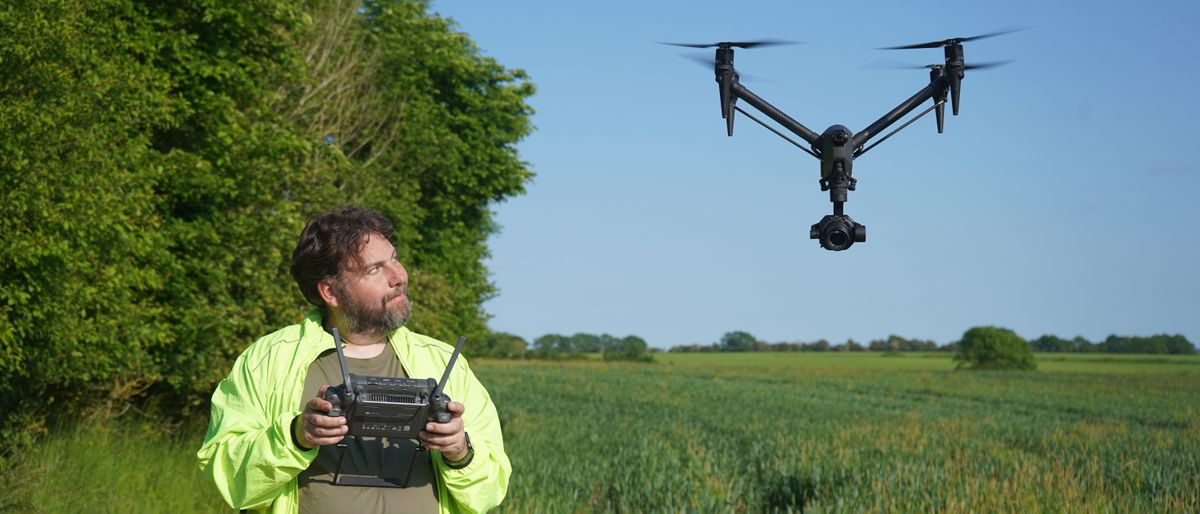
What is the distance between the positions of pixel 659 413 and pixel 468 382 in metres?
26.7

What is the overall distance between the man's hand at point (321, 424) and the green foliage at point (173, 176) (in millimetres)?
9222

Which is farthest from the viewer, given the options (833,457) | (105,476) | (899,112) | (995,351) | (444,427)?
(995,351)

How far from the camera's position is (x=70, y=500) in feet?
33.7

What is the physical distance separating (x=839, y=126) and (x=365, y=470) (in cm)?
190

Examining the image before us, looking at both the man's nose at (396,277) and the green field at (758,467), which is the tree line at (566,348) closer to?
the green field at (758,467)

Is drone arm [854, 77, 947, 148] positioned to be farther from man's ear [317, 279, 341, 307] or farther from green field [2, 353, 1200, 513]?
green field [2, 353, 1200, 513]

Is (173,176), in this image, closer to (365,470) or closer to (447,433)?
(365,470)

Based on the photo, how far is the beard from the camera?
3.59m

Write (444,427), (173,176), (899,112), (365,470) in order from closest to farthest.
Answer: (899,112), (444,427), (365,470), (173,176)

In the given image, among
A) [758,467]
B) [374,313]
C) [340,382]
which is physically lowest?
[758,467]

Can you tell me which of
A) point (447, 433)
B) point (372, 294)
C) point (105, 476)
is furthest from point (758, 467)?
point (447, 433)

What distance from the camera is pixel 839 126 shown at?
2967mm

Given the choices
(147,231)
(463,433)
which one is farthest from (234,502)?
(147,231)

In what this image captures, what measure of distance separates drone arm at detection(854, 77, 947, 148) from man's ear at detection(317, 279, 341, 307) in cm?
181
